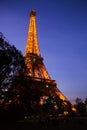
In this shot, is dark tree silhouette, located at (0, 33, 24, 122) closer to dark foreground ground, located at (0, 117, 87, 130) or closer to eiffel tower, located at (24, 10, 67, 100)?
dark foreground ground, located at (0, 117, 87, 130)

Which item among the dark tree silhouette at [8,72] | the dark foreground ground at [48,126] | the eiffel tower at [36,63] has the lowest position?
the dark foreground ground at [48,126]

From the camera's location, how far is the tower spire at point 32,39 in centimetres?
6938

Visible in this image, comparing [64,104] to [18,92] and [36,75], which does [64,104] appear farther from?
[18,92]

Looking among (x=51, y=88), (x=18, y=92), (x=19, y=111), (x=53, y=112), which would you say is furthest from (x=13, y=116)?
(x=51, y=88)

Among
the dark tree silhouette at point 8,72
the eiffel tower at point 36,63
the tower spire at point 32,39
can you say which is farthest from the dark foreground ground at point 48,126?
the tower spire at point 32,39

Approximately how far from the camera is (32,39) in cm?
6931

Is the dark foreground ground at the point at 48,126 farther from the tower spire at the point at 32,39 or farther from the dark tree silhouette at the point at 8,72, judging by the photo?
the tower spire at the point at 32,39

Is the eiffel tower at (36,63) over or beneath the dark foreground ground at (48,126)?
over

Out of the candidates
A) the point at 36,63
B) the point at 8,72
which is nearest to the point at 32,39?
the point at 36,63

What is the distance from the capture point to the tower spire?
69375mm

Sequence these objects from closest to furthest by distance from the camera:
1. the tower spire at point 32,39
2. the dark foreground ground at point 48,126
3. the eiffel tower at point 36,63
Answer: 1. the dark foreground ground at point 48,126
2. the eiffel tower at point 36,63
3. the tower spire at point 32,39

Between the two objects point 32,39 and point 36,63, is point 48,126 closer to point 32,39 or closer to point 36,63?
point 36,63

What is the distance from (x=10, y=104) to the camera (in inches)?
958

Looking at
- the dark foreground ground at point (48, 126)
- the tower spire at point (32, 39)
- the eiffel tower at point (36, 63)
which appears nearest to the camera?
the dark foreground ground at point (48, 126)
